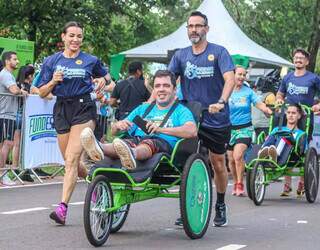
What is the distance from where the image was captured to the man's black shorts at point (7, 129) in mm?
13156

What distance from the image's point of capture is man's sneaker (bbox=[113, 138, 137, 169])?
6.95m

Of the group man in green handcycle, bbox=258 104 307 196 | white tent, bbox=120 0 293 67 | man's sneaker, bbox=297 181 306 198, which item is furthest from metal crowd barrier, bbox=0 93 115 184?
white tent, bbox=120 0 293 67

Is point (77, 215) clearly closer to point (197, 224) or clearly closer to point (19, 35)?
point (197, 224)

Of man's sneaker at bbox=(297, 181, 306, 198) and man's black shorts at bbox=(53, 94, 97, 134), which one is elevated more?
man's black shorts at bbox=(53, 94, 97, 134)

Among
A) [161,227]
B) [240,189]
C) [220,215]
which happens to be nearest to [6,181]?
[240,189]

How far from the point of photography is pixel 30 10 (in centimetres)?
2436

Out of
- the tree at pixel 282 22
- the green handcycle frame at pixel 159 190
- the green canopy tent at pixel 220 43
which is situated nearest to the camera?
Answer: the green handcycle frame at pixel 159 190

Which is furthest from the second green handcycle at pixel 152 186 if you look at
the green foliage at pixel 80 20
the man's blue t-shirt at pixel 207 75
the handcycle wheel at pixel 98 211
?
the green foliage at pixel 80 20

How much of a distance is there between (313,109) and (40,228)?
4.77 meters

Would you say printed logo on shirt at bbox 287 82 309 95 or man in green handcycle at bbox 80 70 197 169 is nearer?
man in green handcycle at bbox 80 70 197 169

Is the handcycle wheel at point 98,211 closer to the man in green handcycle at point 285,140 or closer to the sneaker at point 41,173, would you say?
the man in green handcycle at point 285,140

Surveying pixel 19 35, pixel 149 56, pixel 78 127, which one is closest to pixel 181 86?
pixel 78 127

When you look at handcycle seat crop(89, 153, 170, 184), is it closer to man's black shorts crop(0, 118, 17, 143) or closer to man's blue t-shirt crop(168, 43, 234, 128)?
man's blue t-shirt crop(168, 43, 234, 128)

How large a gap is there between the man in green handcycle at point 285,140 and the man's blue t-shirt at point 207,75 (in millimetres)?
2950
